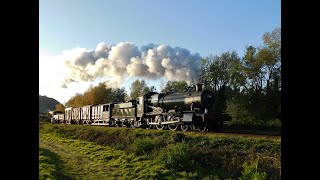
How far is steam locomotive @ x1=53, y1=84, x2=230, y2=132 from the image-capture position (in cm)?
2348

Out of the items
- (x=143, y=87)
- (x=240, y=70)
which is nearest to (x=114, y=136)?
(x=240, y=70)

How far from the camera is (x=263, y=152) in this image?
1400cm

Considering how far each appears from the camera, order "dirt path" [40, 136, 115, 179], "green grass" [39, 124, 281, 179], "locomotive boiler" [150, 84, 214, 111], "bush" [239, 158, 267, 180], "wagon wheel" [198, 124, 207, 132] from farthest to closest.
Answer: "locomotive boiler" [150, 84, 214, 111] → "wagon wheel" [198, 124, 207, 132] → "dirt path" [40, 136, 115, 179] → "green grass" [39, 124, 281, 179] → "bush" [239, 158, 267, 180]

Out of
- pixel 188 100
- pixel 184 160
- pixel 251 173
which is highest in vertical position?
pixel 188 100

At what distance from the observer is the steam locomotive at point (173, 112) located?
23484mm

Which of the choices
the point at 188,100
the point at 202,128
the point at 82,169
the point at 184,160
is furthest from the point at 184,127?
the point at 82,169

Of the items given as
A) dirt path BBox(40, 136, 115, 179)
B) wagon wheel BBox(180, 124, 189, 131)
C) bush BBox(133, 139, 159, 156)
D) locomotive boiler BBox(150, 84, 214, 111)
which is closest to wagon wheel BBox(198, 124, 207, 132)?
wagon wheel BBox(180, 124, 189, 131)

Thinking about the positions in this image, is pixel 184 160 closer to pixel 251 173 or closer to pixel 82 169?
pixel 251 173

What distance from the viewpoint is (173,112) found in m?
24.8

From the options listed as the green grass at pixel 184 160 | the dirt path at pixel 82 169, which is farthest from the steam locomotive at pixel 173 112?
the dirt path at pixel 82 169

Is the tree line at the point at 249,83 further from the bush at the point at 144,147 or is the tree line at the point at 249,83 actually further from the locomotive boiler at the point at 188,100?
the bush at the point at 144,147

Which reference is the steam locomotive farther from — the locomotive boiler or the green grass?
the green grass

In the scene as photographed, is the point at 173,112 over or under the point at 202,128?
over
